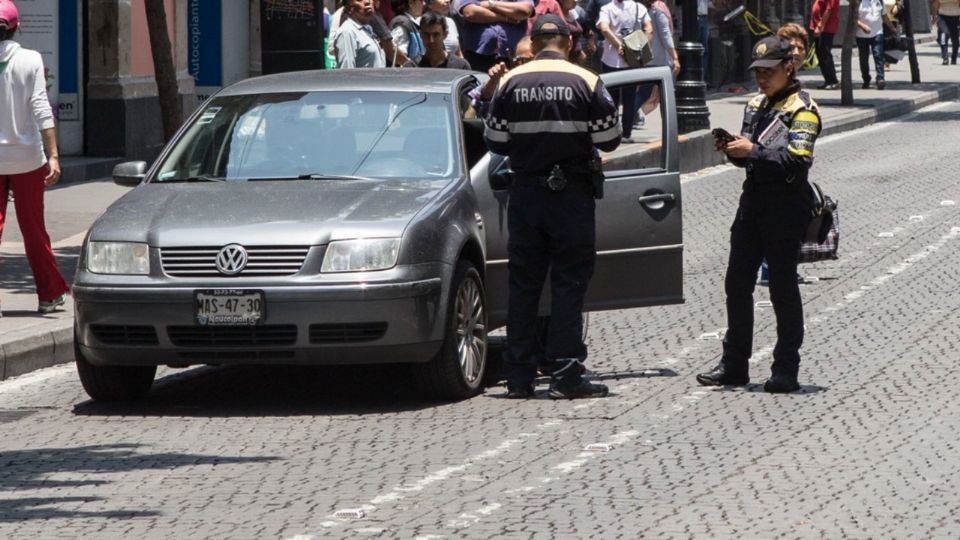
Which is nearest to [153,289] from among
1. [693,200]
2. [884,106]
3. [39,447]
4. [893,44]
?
[39,447]

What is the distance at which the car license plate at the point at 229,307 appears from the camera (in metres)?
8.74

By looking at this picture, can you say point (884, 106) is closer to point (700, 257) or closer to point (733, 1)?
point (733, 1)

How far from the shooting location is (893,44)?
33.7 m

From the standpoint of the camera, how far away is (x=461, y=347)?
30.3 ft

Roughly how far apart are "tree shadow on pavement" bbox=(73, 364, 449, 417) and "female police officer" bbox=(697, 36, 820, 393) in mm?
1494

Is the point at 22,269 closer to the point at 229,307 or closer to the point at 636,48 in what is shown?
the point at 229,307

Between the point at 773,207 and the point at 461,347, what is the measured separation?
1578 mm

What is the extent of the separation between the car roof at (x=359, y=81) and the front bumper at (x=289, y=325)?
5.23 ft

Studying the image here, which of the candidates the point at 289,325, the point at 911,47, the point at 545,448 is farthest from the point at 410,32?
the point at 911,47

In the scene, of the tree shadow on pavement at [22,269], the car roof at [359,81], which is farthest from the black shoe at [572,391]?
the tree shadow on pavement at [22,269]

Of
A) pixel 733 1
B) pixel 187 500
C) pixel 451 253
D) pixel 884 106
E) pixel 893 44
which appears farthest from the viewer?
pixel 733 1

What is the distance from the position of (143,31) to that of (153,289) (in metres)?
12.9

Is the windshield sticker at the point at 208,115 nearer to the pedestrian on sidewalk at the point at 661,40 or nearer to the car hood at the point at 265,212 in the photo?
Result: the car hood at the point at 265,212

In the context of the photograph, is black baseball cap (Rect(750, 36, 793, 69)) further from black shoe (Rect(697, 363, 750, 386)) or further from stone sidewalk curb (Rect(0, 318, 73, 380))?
stone sidewalk curb (Rect(0, 318, 73, 380))
